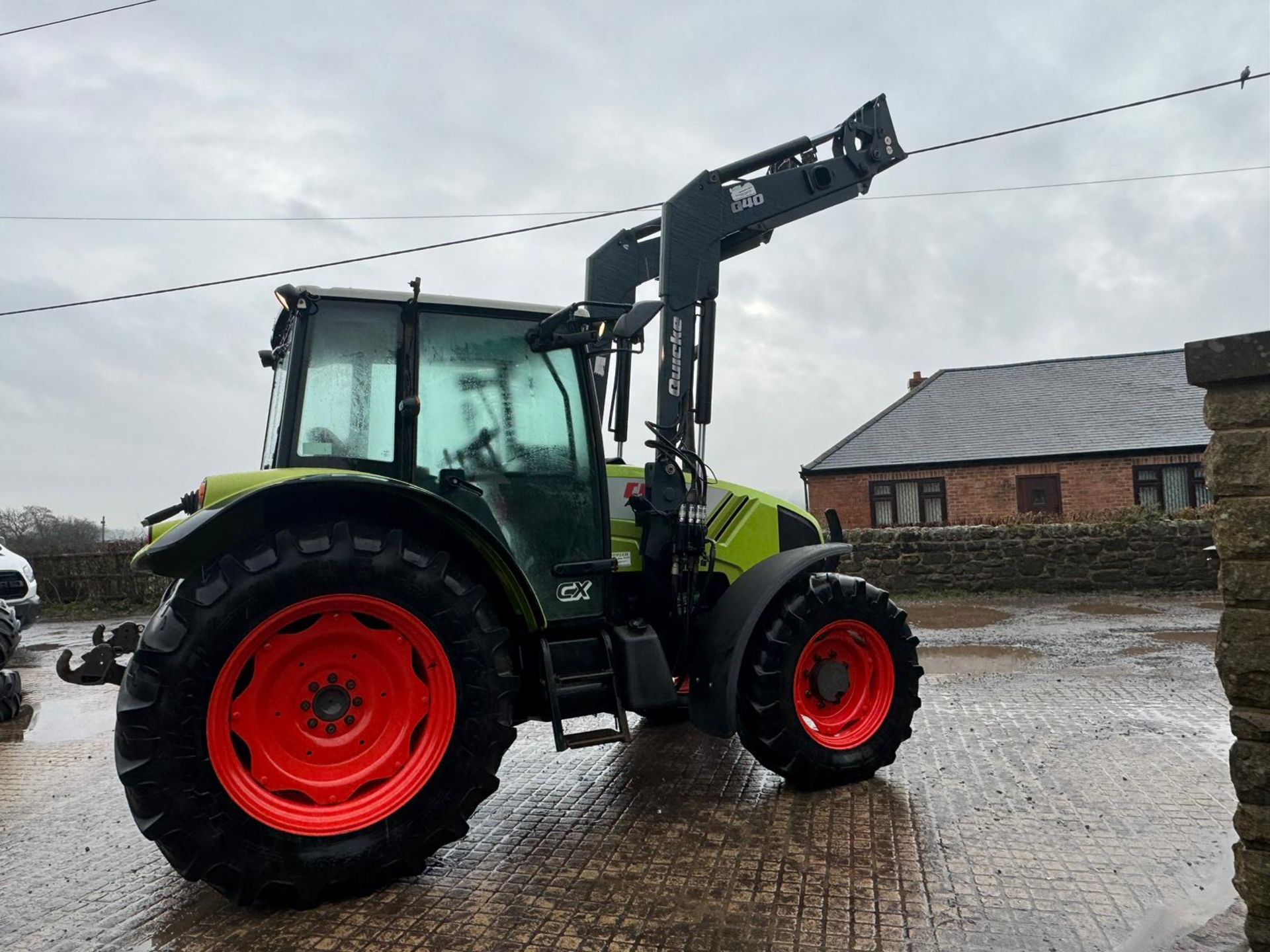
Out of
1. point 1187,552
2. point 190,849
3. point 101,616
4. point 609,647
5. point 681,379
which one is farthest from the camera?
point 101,616

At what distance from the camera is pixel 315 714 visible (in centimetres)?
343

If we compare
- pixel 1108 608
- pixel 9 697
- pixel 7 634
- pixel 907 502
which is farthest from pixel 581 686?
pixel 907 502

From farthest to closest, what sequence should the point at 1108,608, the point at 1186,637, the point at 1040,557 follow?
the point at 1040,557 → the point at 1108,608 → the point at 1186,637

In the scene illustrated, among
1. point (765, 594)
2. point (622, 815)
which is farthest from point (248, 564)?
point (765, 594)

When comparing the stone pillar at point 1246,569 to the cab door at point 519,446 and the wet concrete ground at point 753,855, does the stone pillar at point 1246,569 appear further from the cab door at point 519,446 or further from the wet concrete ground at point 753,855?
the cab door at point 519,446

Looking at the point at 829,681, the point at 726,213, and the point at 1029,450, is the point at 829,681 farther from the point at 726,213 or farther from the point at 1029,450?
the point at 1029,450

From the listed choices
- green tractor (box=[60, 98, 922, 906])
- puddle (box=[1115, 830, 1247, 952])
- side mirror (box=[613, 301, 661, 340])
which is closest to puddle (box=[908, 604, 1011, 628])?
green tractor (box=[60, 98, 922, 906])

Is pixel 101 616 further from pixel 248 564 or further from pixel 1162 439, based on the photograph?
pixel 1162 439

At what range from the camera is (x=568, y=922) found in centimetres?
310

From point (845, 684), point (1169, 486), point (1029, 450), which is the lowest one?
point (845, 684)

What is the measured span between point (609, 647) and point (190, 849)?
182 centimetres

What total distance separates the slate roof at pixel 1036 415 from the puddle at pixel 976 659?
14365 millimetres

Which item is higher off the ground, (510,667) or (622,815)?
(510,667)

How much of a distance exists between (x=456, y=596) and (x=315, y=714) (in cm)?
69
